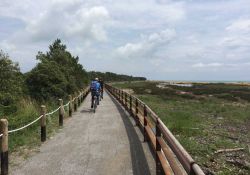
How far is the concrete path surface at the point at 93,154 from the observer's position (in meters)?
9.24

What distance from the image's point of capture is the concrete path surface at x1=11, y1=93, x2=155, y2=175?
9.24 metres

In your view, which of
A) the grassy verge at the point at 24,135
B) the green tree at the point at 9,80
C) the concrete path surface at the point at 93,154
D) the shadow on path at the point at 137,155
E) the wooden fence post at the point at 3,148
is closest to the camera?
the wooden fence post at the point at 3,148

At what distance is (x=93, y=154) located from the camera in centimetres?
1097

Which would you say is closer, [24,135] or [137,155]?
[137,155]

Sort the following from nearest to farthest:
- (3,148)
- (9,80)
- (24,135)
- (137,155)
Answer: (3,148) < (137,155) < (24,135) < (9,80)

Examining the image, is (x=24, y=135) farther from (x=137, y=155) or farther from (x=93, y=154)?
(x=137, y=155)

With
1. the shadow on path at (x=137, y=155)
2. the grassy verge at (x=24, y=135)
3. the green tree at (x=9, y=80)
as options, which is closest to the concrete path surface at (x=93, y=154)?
the shadow on path at (x=137, y=155)

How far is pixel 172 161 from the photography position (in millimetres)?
7234

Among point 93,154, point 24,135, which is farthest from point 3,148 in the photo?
point 24,135

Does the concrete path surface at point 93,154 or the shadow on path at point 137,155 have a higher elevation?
the shadow on path at point 137,155

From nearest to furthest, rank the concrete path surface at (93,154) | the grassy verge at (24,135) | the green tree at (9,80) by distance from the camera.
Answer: the concrete path surface at (93,154) < the grassy verge at (24,135) < the green tree at (9,80)

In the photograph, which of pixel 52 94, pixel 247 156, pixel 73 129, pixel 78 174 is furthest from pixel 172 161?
pixel 52 94

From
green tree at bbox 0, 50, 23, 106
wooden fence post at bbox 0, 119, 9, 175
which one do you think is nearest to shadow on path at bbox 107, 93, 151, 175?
wooden fence post at bbox 0, 119, 9, 175

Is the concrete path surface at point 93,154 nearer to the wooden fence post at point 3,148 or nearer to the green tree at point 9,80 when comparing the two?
the wooden fence post at point 3,148
